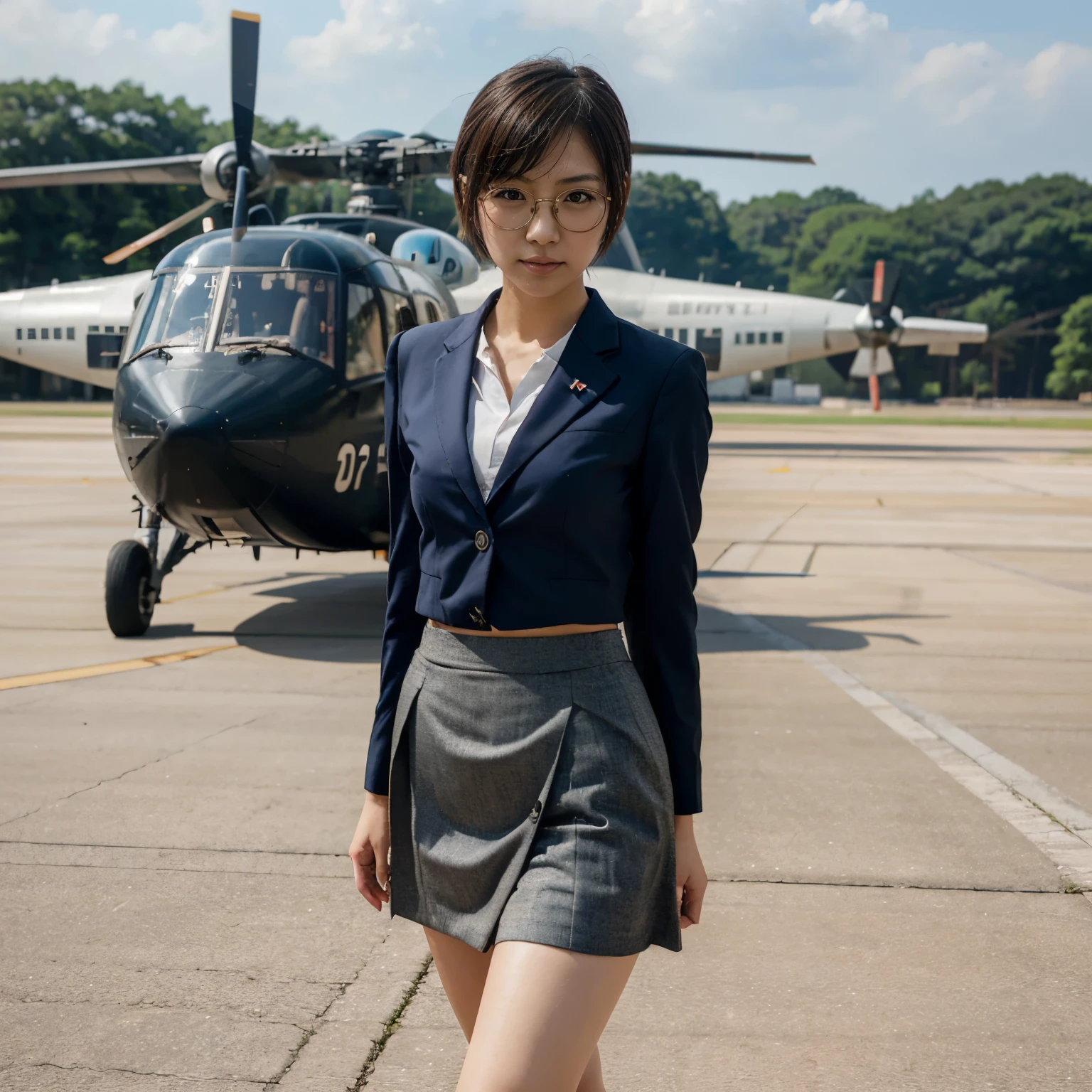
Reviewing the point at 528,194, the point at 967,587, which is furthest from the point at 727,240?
the point at 528,194

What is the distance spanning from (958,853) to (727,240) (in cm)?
16491

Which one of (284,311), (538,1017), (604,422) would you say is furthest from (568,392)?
→ (284,311)

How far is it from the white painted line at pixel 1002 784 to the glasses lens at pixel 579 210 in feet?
12.5

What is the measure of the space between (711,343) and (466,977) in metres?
Answer: 34.9

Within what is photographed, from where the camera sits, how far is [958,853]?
545cm

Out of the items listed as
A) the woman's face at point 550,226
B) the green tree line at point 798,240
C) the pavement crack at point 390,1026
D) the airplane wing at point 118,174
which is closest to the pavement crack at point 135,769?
the pavement crack at point 390,1026

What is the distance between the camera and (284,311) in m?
9.97

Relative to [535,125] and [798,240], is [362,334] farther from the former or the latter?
[798,240]

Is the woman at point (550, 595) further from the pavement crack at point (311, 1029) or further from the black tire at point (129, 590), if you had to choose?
the black tire at point (129, 590)

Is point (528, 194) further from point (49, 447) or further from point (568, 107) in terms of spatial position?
point (49, 447)

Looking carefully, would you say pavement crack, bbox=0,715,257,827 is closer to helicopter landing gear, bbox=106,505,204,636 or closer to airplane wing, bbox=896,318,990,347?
helicopter landing gear, bbox=106,505,204,636

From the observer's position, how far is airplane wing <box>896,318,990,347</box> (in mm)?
40531

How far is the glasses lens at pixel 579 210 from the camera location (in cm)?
236

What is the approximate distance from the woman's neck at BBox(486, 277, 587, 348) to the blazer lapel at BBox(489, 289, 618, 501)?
0.06m
